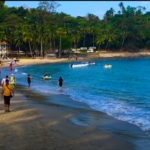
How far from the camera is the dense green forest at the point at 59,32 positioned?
101750 millimetres

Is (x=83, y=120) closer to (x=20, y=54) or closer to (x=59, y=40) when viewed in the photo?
(x=20, y=54)

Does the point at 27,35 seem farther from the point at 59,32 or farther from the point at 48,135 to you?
the point at 48,135

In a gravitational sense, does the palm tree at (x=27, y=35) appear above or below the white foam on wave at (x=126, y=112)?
above

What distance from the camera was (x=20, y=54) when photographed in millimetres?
101938

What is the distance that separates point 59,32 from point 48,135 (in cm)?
9972

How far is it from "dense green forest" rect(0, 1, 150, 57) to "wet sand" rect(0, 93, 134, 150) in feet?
277

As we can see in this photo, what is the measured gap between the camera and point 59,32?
11038 centimetres

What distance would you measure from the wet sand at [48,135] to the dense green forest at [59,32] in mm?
84527

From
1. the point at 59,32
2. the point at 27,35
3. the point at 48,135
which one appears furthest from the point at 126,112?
the point at 59,32

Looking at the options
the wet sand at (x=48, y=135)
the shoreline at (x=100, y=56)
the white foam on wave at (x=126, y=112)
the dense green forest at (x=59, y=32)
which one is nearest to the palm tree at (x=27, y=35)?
the dense green forest at (x=59, y=32)

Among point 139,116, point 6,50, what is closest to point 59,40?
point 6,50

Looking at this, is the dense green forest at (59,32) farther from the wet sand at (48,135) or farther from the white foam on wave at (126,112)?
the wet sand at (48,135)

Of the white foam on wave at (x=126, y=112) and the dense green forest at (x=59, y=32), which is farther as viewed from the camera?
the dense green forest at (x=59, y=32)

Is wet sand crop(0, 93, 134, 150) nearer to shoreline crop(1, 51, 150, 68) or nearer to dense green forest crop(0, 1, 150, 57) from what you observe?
shoreline crop(1, 51, 150, 68)
